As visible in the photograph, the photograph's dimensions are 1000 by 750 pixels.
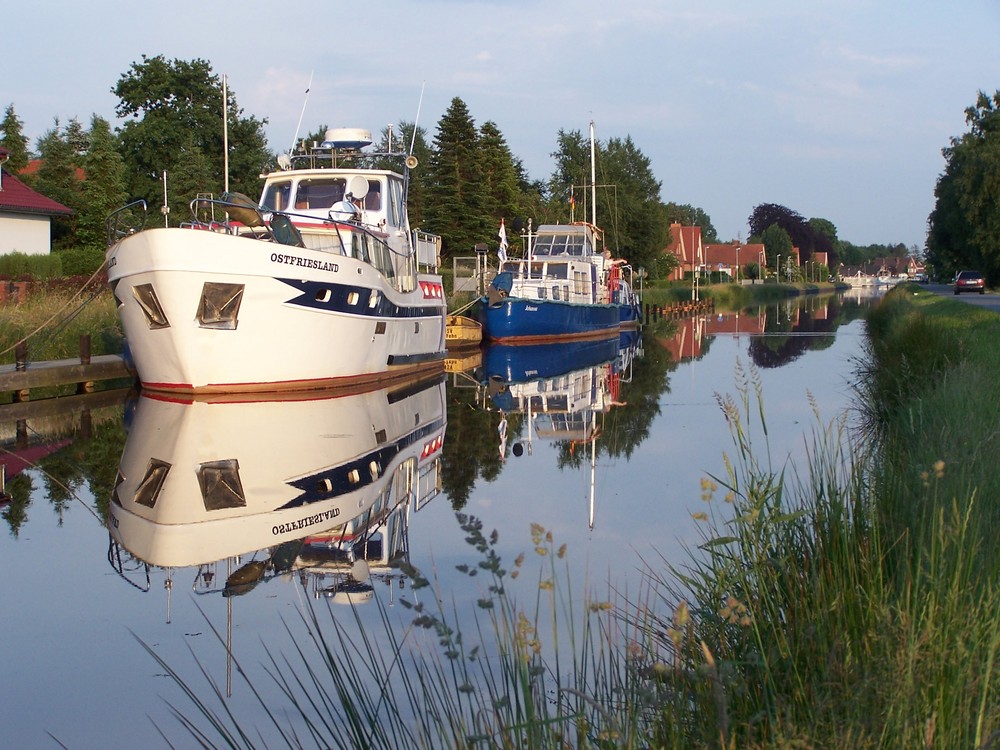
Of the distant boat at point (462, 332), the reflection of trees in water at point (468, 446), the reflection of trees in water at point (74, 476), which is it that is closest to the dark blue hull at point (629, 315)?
the distant boat at point (462, 332)

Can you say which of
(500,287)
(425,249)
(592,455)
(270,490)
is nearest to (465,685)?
(270,490)

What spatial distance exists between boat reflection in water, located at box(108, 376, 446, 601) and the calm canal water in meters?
0.03

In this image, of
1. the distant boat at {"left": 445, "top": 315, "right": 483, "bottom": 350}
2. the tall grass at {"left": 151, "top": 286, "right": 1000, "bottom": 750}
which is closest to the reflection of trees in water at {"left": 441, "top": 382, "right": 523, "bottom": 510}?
the tall grass at {"left": 151, "top": 286, "right": 1000, "bottom": 750}

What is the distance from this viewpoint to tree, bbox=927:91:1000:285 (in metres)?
48.9

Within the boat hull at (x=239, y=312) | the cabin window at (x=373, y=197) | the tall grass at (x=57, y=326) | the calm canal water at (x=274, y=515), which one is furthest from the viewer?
the cabin window at (x=373, y=197)

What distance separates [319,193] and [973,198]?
36.4 metres

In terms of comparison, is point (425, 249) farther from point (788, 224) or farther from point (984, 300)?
point (788, 224)

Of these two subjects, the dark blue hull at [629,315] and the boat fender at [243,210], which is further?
the dark blue hull at [629,315]

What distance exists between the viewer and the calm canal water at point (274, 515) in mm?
5703

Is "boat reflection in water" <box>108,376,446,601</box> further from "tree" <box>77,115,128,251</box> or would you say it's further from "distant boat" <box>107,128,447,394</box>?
"tree" <box>77,115,128,251</box>

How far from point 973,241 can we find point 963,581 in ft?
166

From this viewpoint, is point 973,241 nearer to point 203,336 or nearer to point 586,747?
point 203,336

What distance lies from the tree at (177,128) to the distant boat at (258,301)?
32.3 m

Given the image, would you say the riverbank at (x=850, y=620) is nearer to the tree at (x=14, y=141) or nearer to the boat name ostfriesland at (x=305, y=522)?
the boat name ostfriesland at (x=305, y=522)
